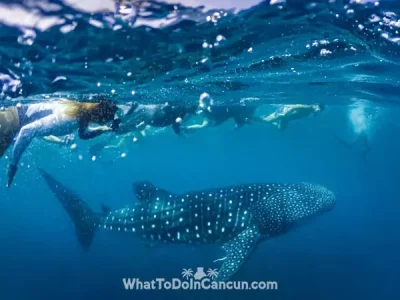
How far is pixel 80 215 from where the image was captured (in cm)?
1288

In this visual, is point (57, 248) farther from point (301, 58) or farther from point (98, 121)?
point (301, 58)

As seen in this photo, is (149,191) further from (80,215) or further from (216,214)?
(80,215)

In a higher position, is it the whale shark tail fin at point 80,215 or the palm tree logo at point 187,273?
the whale shark tail fin at point 80,215

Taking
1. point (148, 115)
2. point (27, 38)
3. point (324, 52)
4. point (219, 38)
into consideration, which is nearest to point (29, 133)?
point (27, 38)

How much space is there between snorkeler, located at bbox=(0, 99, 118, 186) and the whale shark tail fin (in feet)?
7.24

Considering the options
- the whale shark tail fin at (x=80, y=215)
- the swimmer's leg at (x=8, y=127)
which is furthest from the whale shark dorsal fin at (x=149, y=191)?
the swimmer's leg at (x=8, y=127)

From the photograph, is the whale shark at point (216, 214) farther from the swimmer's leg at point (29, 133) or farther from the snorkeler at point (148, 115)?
the snorkeler at point (148, 115)

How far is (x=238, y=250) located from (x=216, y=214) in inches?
57.1

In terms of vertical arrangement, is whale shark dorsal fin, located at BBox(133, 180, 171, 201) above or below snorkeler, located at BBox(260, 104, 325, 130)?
above

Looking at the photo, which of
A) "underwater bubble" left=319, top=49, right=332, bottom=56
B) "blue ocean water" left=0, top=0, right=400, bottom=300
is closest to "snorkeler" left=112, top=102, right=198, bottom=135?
"blue ocean water" left=0, top=0, right=400, bottom=300

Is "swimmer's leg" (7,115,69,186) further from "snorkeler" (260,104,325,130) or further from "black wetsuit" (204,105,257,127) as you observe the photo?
"snorkeler" (260,104,325,130)

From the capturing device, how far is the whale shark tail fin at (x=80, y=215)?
12750 mm

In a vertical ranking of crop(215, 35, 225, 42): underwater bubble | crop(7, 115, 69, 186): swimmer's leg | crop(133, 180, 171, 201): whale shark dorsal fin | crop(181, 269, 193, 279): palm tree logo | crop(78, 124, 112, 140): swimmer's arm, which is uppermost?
crop(215, 35, 225, 42): underwater bubble

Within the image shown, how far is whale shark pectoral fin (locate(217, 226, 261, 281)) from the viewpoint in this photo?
1023cm
